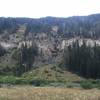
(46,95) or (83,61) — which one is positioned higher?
(46,95)

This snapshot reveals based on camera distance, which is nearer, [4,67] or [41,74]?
[41,74]

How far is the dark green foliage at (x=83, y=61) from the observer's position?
168500 mm

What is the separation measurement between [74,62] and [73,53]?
9.38 metres

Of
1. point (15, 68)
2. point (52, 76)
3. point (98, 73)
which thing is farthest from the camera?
point (15, 68)

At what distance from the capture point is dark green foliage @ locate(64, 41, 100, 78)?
168 m

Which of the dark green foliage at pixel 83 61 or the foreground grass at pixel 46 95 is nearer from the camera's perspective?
the foreground grass at pixel 46 95

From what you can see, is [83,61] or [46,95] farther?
[83,61]

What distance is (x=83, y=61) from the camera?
176 m

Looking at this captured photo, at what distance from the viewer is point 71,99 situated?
2681 cm

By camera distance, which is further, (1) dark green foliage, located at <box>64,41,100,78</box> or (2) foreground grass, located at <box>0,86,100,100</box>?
(1) dark green foliage, located at <box>64,41,100,78</box>

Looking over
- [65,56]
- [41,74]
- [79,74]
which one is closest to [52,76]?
[41,74]

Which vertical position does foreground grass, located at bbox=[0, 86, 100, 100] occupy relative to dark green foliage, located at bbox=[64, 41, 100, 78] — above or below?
above

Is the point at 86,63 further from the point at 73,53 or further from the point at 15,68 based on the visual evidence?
the point at 15,68

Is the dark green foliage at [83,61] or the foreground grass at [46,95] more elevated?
the foreground grass at [46,95]
